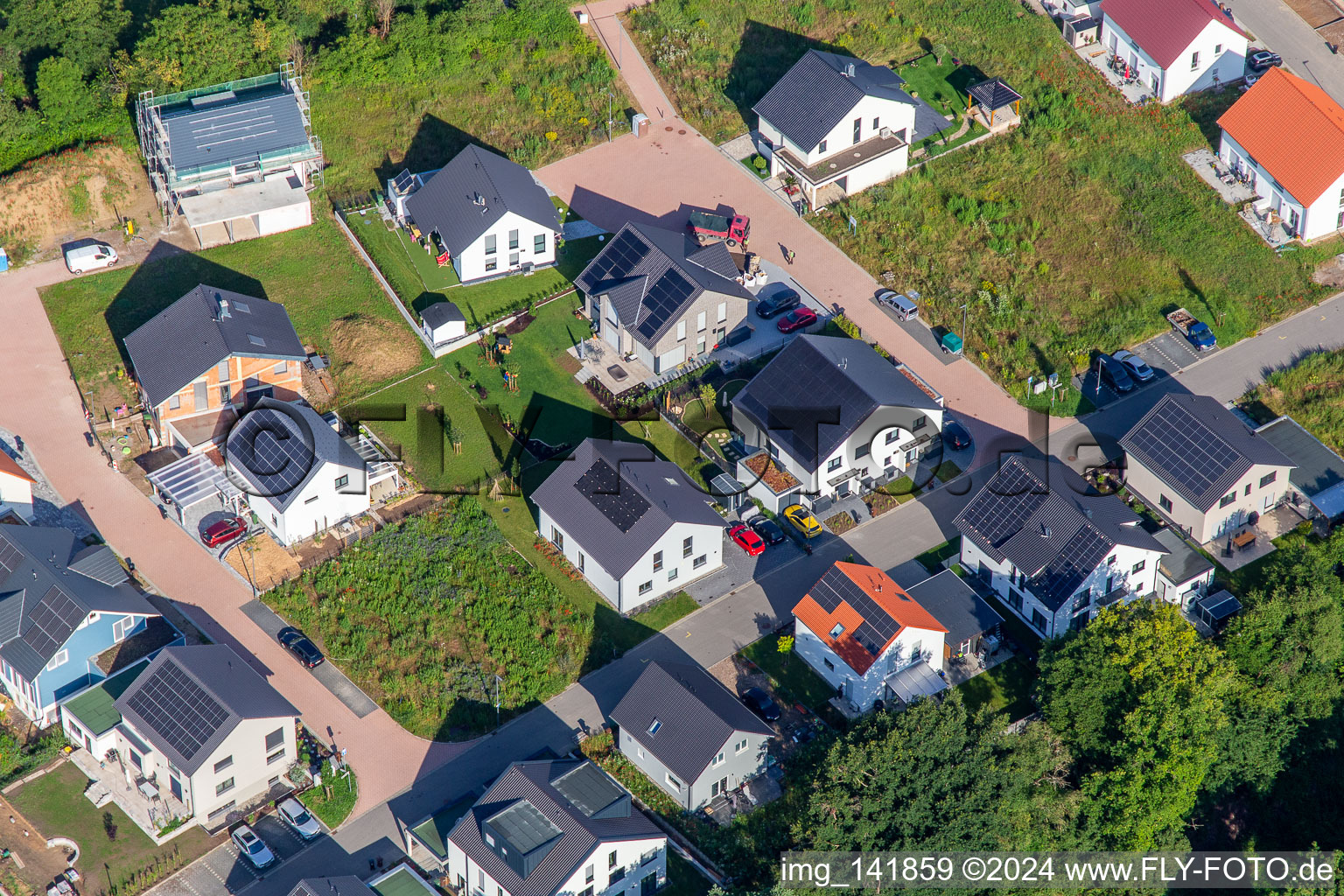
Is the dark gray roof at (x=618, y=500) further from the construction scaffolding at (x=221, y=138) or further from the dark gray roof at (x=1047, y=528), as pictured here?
the construction scaffolding at (x=221, y=138)

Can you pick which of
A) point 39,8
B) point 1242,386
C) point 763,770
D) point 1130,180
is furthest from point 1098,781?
point 39,8

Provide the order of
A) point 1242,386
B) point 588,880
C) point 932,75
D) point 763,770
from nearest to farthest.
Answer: point 588,880, point 763,770, point 1242,386, point 932,75

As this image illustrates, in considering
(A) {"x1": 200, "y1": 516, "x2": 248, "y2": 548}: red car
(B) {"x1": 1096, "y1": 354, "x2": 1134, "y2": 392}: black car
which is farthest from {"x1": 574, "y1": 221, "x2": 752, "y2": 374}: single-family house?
(A) {"x1": 200, "y1": 516, "x2": 248, "y2": 548}: red car

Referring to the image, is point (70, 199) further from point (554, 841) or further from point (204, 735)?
point (554, 841)

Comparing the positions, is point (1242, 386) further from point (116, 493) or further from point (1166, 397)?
point (116, 493)

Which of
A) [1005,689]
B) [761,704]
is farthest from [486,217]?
[1005,689]

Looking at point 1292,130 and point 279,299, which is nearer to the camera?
point 279,299

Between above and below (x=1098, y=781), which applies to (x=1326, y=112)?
above
